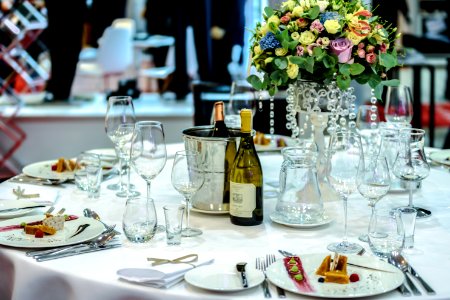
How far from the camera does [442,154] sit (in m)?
2.48

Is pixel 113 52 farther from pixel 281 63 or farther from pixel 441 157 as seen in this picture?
pixel 281 63

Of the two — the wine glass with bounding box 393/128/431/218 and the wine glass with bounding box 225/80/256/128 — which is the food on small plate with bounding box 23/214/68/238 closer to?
the wine glass with bounding box 393/128/431/218

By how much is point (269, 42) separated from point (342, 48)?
0.19 m

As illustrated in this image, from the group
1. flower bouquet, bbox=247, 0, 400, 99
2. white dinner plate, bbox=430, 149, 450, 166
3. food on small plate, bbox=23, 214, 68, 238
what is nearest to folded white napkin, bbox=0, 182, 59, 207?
food on small plate, bbox=23, 214, 68, 238

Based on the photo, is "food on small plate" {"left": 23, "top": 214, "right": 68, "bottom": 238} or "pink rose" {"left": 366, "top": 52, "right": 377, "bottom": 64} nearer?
"food on small plate" {"left": 23, "top": 214, "right": 68, "bottom": 238}

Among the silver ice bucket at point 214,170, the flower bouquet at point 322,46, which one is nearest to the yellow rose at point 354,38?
the flower bouquet at point 322,46

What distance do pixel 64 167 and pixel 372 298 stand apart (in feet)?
4.28

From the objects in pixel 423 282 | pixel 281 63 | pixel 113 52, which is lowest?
pixel 423 282

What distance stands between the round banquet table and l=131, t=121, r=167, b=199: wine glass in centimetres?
12

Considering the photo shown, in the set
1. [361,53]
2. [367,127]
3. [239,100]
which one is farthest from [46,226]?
[367,127]

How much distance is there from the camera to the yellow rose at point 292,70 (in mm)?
1875

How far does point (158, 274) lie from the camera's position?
1389mm

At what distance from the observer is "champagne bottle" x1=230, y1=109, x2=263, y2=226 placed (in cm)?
172

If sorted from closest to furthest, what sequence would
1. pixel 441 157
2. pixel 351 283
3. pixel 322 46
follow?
1. pixel 351 283
2. pixel 322 46
3. pixel 441 157
